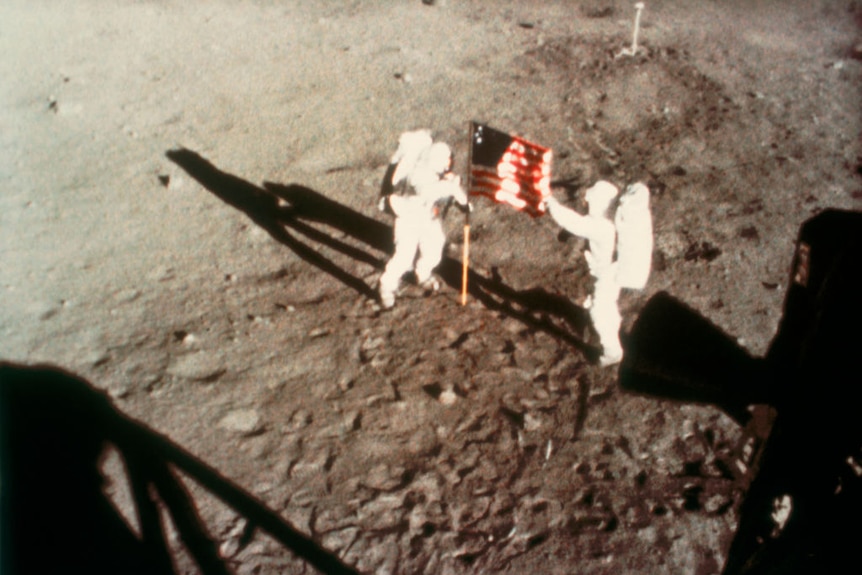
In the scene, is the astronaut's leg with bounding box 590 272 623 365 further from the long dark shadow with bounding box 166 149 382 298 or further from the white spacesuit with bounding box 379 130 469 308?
the long dark shadow with bounding box 166 149 382 298

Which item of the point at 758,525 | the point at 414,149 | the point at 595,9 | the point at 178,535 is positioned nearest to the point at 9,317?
the point at 178,535

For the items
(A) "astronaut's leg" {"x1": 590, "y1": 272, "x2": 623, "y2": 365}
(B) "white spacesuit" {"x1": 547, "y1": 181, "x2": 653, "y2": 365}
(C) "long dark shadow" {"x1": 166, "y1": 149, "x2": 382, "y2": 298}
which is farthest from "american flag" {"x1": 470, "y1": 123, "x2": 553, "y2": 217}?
(C) "long dark shadow" {"x1": 166, "y1": 149, "x2": 382, "y2": 298}

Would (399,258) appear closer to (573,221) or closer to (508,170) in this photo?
(508,170)

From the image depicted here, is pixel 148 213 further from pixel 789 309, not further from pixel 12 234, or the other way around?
pixel 789 309

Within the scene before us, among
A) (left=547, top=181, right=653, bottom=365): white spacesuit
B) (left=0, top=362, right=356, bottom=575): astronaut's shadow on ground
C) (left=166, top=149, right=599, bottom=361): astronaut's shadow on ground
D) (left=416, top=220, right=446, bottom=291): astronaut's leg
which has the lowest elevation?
(left=0, top=362, right=356, bottom=575): astronaut's shadow on ground

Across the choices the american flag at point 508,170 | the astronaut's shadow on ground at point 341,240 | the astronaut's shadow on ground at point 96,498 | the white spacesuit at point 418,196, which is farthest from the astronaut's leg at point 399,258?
the astronaut's shadow on ground at point 96,498

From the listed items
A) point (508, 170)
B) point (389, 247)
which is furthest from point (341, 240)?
point (508, 170)
